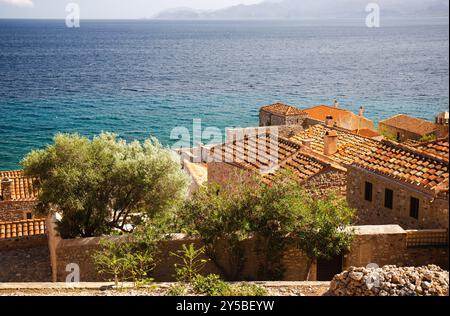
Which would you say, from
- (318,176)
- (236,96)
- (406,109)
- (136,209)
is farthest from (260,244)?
(236,96)

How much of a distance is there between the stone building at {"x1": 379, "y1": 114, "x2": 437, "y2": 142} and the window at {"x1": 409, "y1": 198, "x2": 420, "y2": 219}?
28947 millimetres

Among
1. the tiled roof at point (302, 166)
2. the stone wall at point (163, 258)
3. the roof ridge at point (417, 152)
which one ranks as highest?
the roof ridge at point (417, 152)

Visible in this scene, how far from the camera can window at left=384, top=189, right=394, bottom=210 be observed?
1560cm

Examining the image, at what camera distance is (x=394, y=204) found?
15523mm

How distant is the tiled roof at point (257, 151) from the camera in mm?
20547

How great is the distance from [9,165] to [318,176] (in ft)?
122

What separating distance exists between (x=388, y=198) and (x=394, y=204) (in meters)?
0.29

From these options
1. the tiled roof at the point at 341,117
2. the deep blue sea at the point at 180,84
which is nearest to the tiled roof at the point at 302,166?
the tiled roof at the point at 341,117

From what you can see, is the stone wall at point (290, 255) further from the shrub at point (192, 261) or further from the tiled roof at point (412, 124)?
the tiled roof at point (412, 124)

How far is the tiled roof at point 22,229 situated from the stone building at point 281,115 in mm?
20754

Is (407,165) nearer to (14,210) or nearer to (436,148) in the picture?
(436,148)

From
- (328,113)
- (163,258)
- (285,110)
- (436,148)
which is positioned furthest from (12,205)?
(328,113)

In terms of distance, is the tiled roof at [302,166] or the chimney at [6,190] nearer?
the tiled roof at [302,166]
